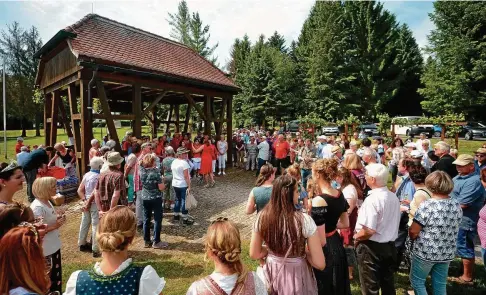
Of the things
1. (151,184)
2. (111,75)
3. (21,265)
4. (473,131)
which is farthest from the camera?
(473,131)

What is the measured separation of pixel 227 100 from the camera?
46.1 ft

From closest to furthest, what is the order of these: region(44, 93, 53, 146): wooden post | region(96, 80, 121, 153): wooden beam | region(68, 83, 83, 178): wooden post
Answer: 1. region(96, 80, 121, 153): wooden beam
2. region(68, 83, 83, 178): wooden post
3. region(44, 93, 53, 146): wooden post

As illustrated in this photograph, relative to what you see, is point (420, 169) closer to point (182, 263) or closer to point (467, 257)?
point (467, 257)

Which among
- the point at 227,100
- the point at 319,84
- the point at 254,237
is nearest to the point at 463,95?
the point at 319,84

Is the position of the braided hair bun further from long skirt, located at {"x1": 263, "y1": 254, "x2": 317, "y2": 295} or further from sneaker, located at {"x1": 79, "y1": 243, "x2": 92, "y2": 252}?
sneaker, located at {"x1": 79, "y1": 243, "x2": 92, "y2": 252}

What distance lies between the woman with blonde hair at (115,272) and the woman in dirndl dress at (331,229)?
167 centimetres

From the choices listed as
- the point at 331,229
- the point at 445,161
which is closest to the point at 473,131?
the point at 445,161

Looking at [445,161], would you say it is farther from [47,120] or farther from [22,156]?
[47,120]

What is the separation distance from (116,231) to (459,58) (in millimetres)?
31211

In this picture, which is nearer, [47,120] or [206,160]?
[206,160]

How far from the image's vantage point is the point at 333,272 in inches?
116

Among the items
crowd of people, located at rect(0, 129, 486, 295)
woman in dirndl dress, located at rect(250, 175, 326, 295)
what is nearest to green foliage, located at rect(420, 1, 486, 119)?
crowd of people, located at rect(0, 129, 486, 295)

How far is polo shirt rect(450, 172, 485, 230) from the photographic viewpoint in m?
4.09

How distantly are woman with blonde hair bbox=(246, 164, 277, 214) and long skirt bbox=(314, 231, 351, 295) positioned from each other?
903mm
